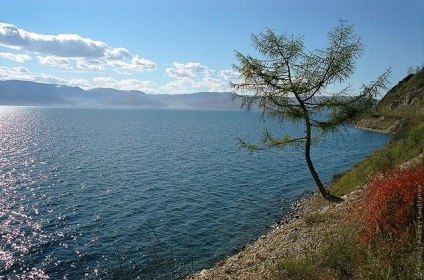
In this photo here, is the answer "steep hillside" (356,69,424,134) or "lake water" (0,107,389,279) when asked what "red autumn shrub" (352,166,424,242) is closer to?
"lake water" (0,107,389,279)

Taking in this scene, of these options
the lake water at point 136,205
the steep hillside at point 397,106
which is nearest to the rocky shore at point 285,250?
the lake water at point 136,205

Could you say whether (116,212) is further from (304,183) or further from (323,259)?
(323,259)

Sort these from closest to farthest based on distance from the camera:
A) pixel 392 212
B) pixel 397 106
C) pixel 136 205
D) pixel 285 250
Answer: pixel 392 212
pixel 285 250
pixel 136 205
pixel 397 106

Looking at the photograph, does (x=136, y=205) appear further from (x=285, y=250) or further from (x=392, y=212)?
(x=392, y=212)

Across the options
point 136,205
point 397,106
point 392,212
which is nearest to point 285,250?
point 392,212

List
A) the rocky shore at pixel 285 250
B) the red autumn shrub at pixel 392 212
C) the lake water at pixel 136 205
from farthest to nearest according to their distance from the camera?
1. the lake water at pixel 136 205
2. the rocky shore at pixel 285 250
3. the red autumn shrub at pixel 392 212

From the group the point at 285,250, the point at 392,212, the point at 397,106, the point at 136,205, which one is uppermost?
→ the point at 397,106

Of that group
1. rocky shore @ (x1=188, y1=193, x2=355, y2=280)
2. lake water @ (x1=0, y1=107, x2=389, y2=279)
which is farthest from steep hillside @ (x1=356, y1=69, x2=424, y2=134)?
rocky shore @ (x1=188, y1=193, x2=355, y2=280)

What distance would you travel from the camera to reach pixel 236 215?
116 ft

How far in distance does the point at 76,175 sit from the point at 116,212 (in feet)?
64.8

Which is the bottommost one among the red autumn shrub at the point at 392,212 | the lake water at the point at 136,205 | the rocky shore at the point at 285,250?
the lake water at the point at 136,205

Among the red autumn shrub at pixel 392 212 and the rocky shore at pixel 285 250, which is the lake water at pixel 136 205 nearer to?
the rocky shore at pixel 285 250

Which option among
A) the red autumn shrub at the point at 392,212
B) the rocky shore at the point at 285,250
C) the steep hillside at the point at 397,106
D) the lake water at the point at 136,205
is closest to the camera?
the red autumn shrub at the point at 392,212

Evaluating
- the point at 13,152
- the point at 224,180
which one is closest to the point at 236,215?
the point at 224,180
